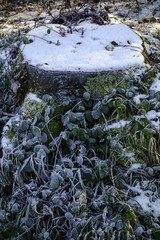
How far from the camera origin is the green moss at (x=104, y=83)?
89.6 inches

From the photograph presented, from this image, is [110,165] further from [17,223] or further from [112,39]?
[112,39]

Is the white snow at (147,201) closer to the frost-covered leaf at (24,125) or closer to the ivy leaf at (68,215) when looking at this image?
the ivy leaf at (68,215)

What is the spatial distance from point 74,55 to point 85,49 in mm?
188

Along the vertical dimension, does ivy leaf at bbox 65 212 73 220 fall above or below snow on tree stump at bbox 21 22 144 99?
below

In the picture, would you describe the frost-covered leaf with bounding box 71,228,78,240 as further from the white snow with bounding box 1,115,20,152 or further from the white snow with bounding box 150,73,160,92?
the white snow with bounding box 150,73,160,92

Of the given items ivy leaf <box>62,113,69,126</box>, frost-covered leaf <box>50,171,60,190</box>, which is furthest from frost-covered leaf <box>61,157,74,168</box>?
ivy leaf <box>62,113,69,126</box>

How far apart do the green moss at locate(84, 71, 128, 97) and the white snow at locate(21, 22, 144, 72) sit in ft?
0.24

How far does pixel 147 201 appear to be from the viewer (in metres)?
1.90

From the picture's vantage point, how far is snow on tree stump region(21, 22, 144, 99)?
2258 mm

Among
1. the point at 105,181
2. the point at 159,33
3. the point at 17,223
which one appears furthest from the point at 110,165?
the point at 159,33

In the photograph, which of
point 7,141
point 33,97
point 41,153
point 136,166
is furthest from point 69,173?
point 33,97

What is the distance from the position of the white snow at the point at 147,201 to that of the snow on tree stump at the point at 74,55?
102cm

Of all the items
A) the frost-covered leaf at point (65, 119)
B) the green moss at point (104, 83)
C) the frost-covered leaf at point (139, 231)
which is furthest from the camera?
the green moss at point (104, 83)

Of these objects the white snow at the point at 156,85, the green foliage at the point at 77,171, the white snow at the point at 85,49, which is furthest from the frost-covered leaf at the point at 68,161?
the white snow at the point at 156,85
